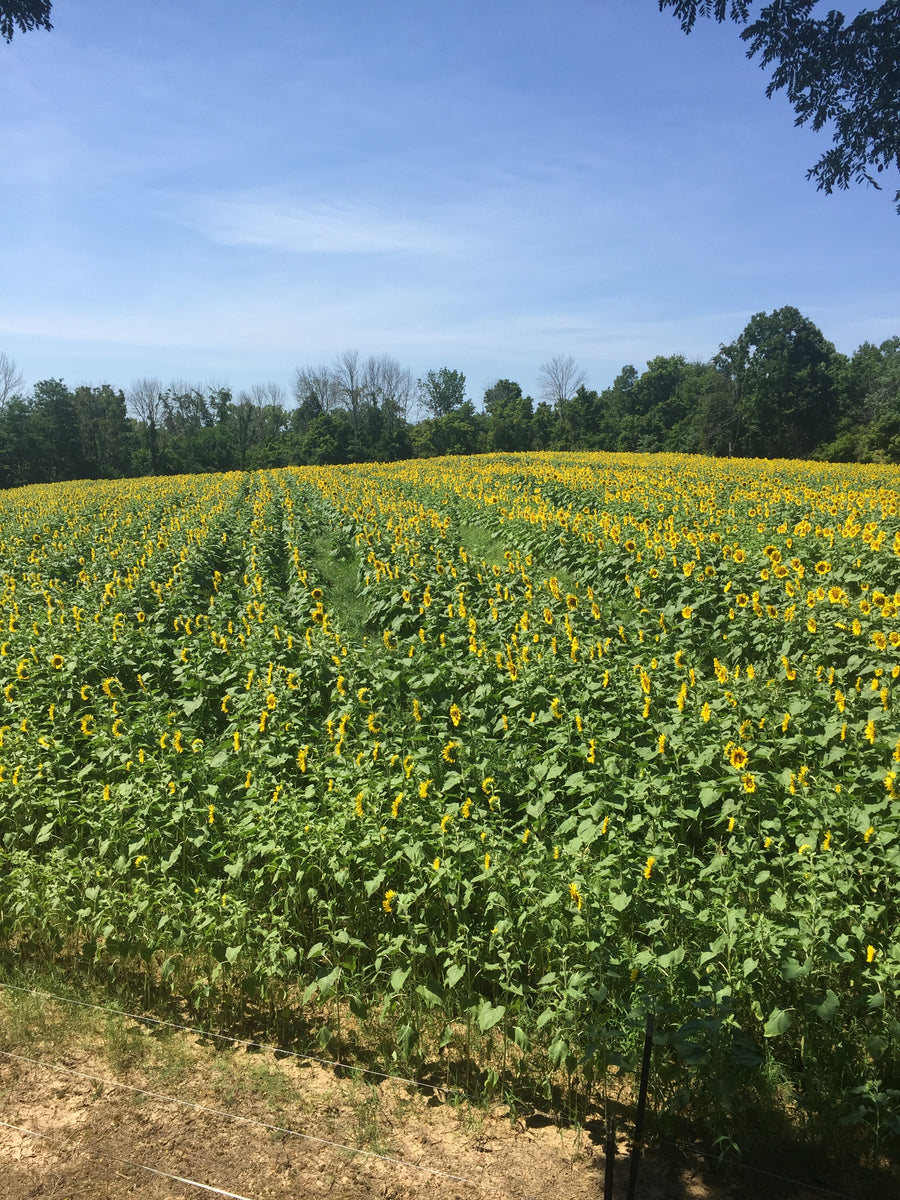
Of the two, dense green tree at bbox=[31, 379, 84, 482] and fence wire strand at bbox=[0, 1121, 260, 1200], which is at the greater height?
dense green tree at bbox=[31, 379, 84, 482]

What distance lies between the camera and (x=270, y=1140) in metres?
3.28

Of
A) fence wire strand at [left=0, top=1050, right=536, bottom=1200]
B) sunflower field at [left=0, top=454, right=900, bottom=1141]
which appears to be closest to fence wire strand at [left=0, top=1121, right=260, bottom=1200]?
fence wire strand at [left=0, top=1050, right=536, bottom=1200]

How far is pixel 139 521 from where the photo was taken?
1808 centimetres

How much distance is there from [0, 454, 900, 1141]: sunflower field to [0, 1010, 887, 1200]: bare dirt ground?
26cm

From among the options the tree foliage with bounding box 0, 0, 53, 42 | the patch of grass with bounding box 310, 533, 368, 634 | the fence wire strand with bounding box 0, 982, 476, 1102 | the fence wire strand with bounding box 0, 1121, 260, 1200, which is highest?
the tree foliage with bounding box 0, 0, 53, 42

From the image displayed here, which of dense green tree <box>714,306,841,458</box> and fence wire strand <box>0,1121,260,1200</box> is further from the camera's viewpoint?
dense green tree <box>714,306,841,458</box>

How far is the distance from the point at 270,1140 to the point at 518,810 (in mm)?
2692

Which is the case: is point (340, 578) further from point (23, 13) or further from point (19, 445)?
point (19, 445)

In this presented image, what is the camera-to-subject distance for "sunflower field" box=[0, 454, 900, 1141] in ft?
12.0

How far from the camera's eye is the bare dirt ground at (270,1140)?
304 cm

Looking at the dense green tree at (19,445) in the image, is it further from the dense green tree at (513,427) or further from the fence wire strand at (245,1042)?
the fence wire strand at (245,1042)

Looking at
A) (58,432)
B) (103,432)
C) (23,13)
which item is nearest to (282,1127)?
(23,13)

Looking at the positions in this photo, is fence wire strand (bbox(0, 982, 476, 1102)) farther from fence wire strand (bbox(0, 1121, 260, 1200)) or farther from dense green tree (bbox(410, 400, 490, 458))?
dense green tree (bbox(410, 400, 490, 458))

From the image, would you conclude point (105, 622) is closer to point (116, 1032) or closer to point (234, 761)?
point (234, 761)
